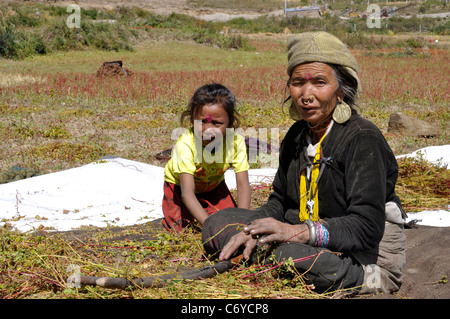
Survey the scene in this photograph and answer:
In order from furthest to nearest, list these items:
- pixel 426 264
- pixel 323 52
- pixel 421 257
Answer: pixel 421 257 → pixel 426 264 → pixel 323 52

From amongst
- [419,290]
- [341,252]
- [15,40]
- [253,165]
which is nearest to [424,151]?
[253,165]

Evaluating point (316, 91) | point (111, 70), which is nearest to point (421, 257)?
point (316, 91)

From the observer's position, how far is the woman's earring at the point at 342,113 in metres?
2.24

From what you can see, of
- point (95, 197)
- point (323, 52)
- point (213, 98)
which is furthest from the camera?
point (95, 197)

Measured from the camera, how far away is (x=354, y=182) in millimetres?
→ 2082

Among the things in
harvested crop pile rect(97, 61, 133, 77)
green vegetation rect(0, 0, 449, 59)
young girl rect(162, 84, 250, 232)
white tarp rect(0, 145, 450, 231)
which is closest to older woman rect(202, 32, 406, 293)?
young girl rect(162, 84, 250, 232)

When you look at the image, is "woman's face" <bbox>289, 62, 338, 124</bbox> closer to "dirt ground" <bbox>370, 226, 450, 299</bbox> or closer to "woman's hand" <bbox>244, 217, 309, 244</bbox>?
"woman's hand" <bbox>244, 217, 309, 244</bbox>

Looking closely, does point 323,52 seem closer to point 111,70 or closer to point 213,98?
point 213,98

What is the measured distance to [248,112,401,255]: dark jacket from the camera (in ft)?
6.74

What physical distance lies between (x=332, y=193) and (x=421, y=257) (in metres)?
0.97

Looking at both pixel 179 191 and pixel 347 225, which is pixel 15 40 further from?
pixel 347 225

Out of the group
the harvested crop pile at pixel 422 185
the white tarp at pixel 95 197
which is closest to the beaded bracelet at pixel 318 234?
the white tarp at pixel 95 197

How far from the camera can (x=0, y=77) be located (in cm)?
1117

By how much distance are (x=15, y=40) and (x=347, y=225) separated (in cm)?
1724
